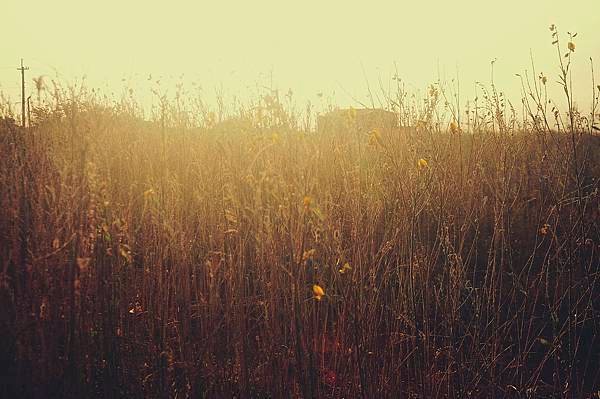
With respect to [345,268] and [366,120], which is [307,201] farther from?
[366,120]

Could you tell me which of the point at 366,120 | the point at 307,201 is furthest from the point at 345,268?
the point at 366,120

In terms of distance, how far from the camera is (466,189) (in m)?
2.91

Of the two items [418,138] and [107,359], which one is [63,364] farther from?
[418,138]

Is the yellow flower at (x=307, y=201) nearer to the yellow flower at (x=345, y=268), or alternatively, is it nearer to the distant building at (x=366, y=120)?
the yellow flower at (x=345, y=268)

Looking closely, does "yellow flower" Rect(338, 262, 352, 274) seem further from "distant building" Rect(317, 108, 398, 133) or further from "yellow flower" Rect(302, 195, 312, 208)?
"distant building" Rect(317, 108, 398, 133)

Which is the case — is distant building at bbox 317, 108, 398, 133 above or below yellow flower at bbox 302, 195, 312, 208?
above

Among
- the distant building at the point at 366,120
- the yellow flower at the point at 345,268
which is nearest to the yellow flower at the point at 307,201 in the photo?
the yellow flower at the point at 345,268

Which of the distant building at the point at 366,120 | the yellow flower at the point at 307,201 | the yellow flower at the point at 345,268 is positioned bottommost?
the yellow flower at the point at 345,268

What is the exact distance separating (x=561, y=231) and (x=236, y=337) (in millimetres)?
2077

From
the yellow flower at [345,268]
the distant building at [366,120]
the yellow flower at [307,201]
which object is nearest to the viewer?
the yellow flower at [307,201]

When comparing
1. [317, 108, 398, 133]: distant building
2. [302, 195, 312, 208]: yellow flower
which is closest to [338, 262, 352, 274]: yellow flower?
[302, 195, 312, 208]: yellow flower

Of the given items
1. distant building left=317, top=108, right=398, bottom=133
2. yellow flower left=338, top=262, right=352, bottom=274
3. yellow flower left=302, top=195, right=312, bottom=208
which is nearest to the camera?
yellow flower left=302, top=195, right=312, bottom=208

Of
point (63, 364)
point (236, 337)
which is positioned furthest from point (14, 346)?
point (236, 337)

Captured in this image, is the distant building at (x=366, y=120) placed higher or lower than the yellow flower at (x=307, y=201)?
higher
